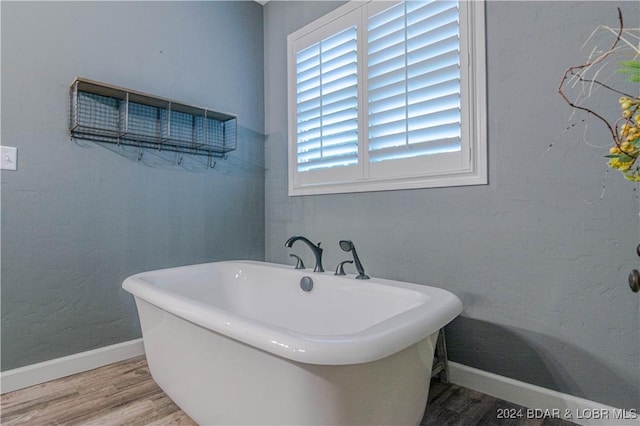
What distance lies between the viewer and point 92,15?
197 centimetres

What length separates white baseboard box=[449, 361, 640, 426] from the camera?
1332 millimetres

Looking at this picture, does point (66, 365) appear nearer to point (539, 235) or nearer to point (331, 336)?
point (331, 336)

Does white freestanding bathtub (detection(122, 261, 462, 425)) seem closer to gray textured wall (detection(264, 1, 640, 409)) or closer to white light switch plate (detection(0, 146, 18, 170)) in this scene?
gray textured wall (detection(264, 1, 640, 409))

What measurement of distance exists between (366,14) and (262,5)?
1.18m

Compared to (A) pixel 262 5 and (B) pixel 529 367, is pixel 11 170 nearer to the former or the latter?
(A) pixel 262 5

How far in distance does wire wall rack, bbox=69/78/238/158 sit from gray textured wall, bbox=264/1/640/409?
1443 millimetres

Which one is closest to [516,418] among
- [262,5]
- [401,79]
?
[401,79]

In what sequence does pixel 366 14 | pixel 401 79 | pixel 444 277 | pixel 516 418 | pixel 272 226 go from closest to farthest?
1. pixel 516 418
2. pixel 444 277
3. pixel 401 79
4. pixel 366 14
5. pixel 272 226

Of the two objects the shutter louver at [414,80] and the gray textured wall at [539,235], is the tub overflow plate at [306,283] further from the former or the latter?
the shutter louver at [414,80]

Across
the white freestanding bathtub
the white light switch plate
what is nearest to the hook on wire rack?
the white freestanding bathtub

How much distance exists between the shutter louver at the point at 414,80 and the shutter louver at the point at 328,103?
152mm

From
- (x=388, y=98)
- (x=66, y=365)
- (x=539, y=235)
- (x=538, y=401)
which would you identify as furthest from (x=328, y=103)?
(x=66, y=365)

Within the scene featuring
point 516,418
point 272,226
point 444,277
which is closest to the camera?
point 516,418

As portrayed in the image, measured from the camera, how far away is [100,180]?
1.99m
